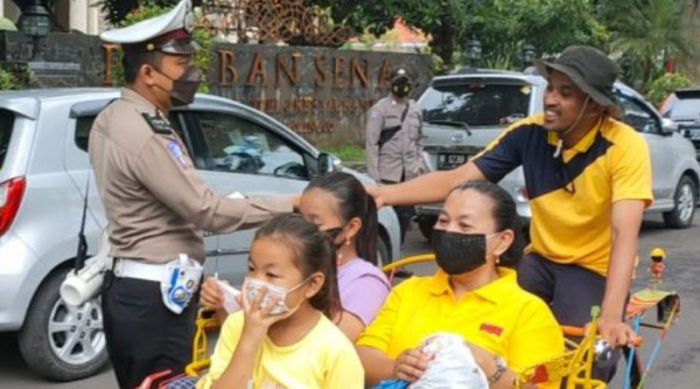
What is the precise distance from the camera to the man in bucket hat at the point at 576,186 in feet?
12.4

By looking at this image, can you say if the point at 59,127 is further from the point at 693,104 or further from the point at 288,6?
the point at 693,104

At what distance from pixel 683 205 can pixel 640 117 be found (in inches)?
57.0

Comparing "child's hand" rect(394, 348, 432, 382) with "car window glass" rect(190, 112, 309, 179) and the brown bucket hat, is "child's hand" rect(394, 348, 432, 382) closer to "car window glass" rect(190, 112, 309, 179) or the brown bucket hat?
the brown bucket hat

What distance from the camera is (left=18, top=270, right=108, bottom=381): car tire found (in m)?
6.13

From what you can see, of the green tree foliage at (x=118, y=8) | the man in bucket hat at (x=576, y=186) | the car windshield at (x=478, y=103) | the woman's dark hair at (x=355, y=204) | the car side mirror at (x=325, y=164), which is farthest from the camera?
the green tree foliage at (x=118, y=8)

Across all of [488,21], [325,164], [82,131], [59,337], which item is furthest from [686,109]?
[59,337]

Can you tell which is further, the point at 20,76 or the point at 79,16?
the point at 79,16

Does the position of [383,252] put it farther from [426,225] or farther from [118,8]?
[118,8]

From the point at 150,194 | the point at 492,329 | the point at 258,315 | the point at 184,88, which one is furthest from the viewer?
the point at 184,88

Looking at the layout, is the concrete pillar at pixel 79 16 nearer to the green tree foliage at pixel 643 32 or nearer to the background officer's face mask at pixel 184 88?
the green tree foliage at pixel 643 32

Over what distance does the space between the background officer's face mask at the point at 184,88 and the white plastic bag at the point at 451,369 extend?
1351 millimetres

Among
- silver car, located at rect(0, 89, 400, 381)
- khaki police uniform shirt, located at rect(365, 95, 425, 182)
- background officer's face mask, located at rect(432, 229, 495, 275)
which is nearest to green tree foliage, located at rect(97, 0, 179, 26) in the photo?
khaki police uniform shirt, located at rect(365, 95, 425, 182)

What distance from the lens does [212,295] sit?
3.51 m

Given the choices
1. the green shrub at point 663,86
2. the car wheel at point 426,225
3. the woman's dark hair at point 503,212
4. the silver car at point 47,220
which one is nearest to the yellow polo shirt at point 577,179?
the woman's dark hair at point 503,212
